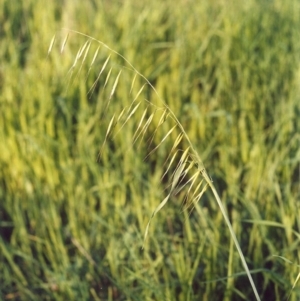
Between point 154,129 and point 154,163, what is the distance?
14cm

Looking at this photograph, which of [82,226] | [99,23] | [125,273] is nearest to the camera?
[125,273]

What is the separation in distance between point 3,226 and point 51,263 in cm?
22

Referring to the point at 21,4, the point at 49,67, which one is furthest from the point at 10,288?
the point at 21,4

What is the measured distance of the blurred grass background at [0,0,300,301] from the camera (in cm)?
118

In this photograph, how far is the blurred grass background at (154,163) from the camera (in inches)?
46.5

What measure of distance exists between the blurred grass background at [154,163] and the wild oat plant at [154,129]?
0.11 feet

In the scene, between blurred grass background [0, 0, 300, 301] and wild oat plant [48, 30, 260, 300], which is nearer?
wild oat plant [48, 30, 260, 300]

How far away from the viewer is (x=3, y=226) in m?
1.49

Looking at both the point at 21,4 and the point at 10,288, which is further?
the point at 21,4

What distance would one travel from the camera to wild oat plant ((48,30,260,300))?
0.75 m

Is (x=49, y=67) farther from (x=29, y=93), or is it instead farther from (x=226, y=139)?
(x=226, y=139)

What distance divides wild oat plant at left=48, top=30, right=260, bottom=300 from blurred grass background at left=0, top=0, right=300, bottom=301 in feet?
0.11

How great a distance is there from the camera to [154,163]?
1716 mm

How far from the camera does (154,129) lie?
182 centimetres
